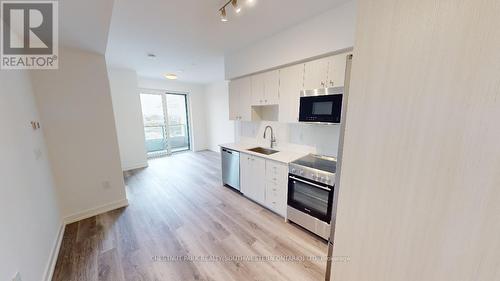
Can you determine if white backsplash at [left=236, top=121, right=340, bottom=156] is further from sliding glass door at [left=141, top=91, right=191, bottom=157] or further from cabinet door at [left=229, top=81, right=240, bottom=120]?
sliding glass door at [left=141, top=91, right=191, bottom=157]

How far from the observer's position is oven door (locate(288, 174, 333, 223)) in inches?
79.3

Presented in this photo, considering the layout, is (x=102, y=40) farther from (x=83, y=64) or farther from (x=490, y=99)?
(x=490, y=99)

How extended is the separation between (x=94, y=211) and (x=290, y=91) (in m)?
3.53

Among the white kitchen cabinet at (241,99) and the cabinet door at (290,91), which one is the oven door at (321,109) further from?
the white kitchen cabinet at (241,99)

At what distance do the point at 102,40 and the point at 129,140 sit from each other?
323 centimetres

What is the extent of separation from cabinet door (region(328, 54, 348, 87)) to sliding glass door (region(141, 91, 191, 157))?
5.38 metres

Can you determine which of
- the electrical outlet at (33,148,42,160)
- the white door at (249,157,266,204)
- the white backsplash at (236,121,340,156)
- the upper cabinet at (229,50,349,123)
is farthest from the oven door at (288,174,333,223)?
the electrical outlet at (33,148,42,160)

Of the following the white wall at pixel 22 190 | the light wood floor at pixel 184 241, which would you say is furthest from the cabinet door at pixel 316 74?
the white wall at pixel 22 190

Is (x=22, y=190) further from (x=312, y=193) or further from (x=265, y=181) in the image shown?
(x=312, y=193)

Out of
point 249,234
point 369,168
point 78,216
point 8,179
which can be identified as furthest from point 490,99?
point 78,216

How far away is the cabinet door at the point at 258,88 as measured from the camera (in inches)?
113

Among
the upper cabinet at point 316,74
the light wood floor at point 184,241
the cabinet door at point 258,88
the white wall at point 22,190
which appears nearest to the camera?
the white wall at point 22,190

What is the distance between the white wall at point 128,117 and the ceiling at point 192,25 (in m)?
1.08

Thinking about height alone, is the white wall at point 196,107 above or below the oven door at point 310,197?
above
